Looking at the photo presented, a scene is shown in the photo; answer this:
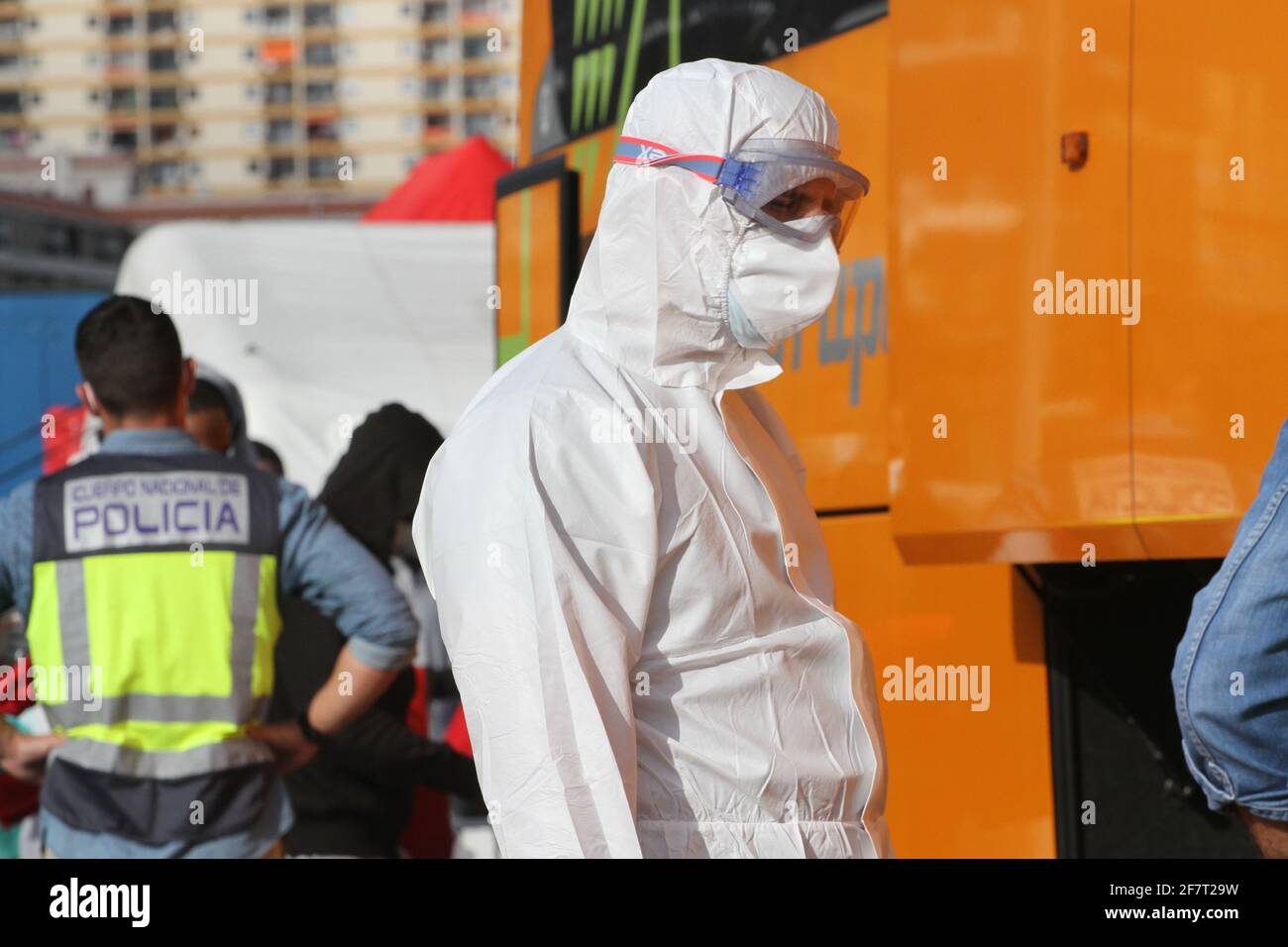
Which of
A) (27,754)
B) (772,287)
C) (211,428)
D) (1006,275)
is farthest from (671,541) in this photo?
(211,428)

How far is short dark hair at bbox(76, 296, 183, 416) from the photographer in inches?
152

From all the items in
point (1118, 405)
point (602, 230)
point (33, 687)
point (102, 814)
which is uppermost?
point (602, 230)

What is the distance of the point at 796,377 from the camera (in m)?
3.98

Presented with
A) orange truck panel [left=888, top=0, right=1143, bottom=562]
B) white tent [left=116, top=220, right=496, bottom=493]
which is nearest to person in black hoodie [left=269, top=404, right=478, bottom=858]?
orange truck panel [left=888, top=0, right=1143, bottom=562]

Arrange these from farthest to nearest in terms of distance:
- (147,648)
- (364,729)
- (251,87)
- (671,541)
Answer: (251,87)
(364,729)
(147,648)
(671,541)

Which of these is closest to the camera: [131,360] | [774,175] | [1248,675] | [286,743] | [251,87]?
[1248,675]

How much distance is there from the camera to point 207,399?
5.45 metres

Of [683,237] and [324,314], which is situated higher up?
[324,314]

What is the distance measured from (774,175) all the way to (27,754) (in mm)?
2311

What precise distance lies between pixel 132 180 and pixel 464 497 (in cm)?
8106

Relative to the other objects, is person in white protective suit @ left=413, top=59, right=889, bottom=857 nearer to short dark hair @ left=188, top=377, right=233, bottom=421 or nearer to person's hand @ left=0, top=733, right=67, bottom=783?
person's hand @ left=0, top=733, right=67, bottom=783

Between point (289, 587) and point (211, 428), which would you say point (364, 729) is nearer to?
point (289, 587)
